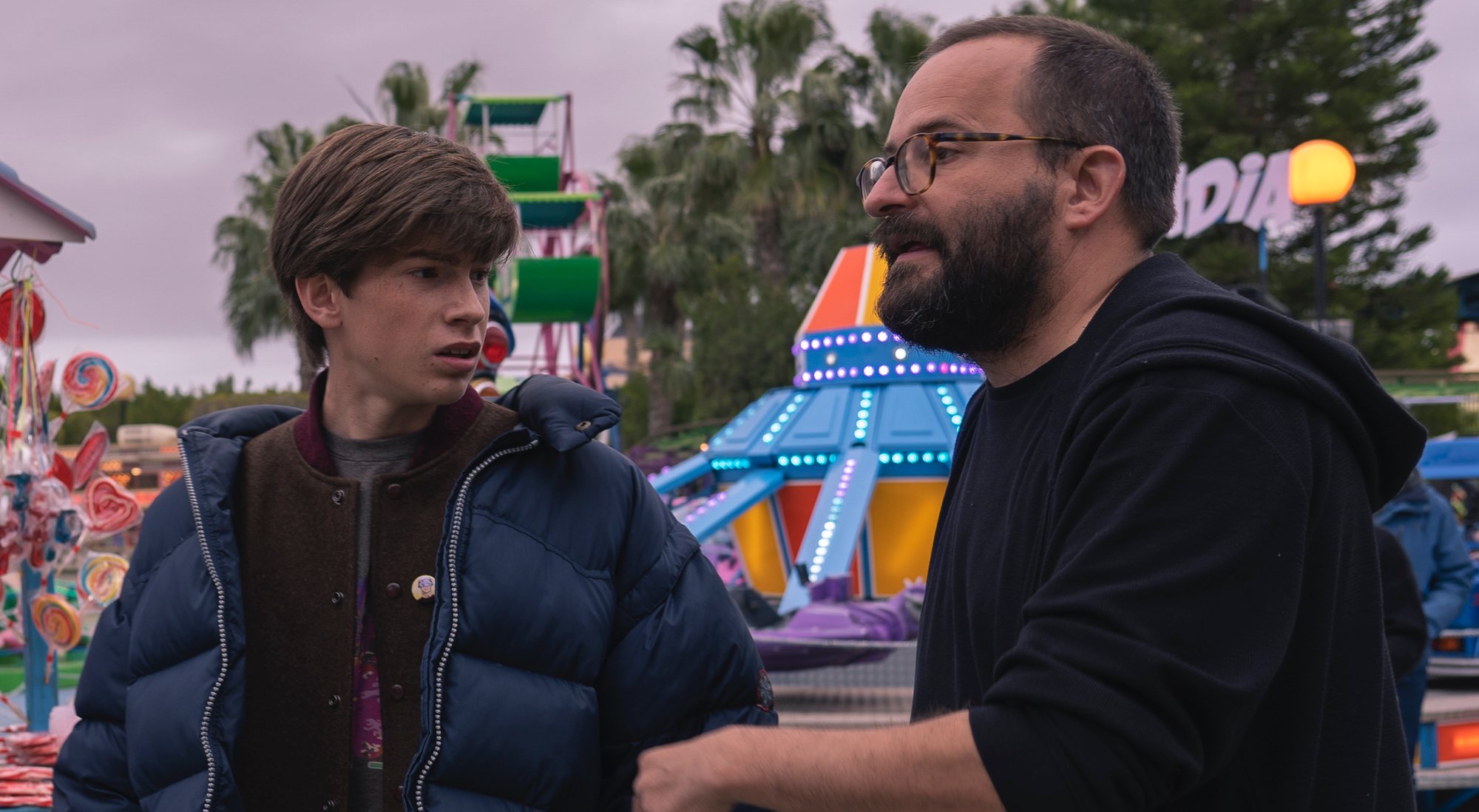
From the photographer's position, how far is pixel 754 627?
6328 millimetres

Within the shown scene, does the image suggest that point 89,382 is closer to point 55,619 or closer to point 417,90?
point 55,619

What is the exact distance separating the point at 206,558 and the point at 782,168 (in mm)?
20828

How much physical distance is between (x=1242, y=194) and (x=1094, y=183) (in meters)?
10.1

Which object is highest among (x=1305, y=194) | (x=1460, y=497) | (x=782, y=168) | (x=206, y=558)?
(x=782, y=168)

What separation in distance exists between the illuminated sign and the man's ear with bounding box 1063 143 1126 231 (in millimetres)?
9255

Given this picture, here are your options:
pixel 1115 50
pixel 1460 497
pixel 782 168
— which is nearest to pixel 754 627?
pixel 1115 50

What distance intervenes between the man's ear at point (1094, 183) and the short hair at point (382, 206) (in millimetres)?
855

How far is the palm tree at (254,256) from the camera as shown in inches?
1123

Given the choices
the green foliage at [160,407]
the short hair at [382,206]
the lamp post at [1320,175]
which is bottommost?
the green foliage at [160,407]

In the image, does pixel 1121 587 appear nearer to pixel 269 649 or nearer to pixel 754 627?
pixel 269 649

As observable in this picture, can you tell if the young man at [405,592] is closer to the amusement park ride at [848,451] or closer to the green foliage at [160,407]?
the amusement park ride at [848,451]

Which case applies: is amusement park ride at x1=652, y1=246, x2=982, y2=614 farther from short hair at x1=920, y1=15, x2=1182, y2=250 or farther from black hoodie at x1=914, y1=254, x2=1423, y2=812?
black hoodie at x1=914, y1=254, x2=1423, y2=812

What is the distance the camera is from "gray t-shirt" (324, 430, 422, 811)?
1895mm

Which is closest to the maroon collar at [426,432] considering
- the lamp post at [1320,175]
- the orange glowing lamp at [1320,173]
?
the lamp post at [1320,175]
